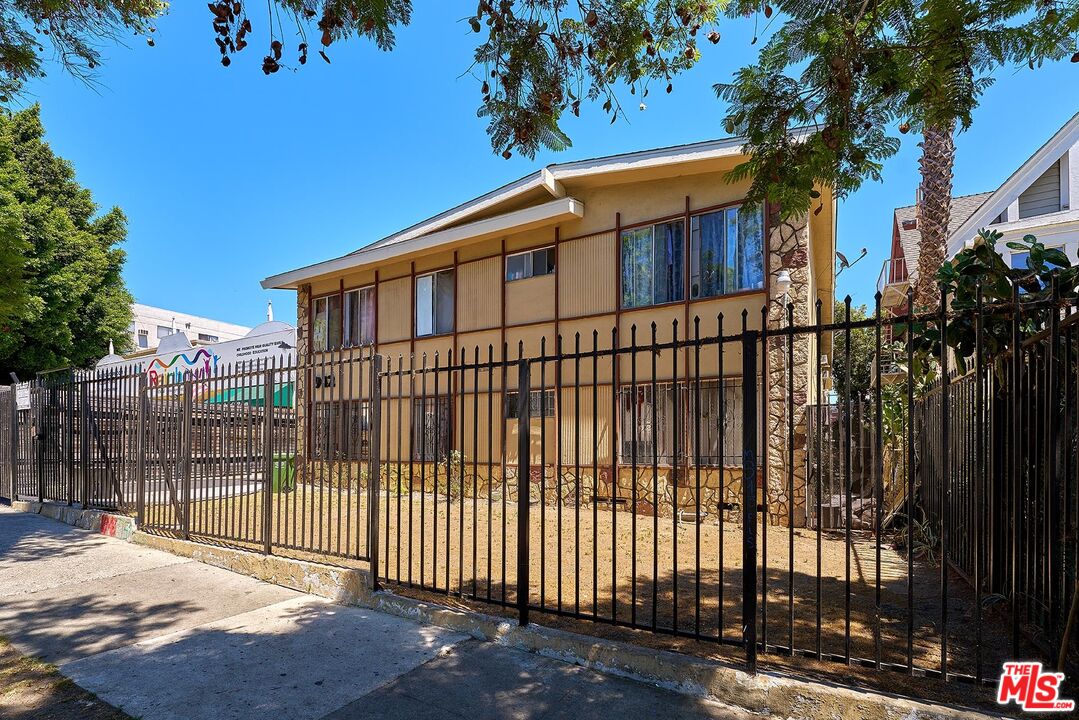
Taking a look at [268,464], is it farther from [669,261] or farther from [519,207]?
[519,207]

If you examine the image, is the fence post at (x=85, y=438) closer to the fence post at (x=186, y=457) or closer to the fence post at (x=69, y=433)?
the fence post at (x=69, y=433)

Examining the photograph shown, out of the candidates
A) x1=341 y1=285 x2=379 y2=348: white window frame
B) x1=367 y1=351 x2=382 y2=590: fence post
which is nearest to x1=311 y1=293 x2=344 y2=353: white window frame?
x1=341 y1=285 x2=379 y2=348: white window frame

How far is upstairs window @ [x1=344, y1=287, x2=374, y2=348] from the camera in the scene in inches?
682

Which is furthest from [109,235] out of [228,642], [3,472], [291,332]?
[228,642]

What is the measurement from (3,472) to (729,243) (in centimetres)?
1406

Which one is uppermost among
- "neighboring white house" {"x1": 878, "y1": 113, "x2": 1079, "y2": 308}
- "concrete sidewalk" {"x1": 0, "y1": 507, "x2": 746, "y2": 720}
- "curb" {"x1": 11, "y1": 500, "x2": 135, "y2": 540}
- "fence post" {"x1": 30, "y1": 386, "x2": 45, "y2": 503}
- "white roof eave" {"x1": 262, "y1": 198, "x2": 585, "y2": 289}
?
"neighboring white house" {"x1": 878, "y1": 113, "x2": 1079, "y2": 308}

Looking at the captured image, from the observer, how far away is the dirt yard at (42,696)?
151 inches

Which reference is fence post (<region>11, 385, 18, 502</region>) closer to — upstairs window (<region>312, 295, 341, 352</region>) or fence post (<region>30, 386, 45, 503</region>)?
fence post (<region>30, 386, 45, 503</region>)

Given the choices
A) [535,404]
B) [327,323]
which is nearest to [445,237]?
[535,404]

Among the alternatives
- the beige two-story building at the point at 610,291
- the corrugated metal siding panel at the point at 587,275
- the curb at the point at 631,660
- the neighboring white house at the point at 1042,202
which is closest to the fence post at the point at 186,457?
the curb at the point at 631,660

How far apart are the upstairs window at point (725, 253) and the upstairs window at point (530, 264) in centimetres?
321

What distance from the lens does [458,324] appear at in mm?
15414

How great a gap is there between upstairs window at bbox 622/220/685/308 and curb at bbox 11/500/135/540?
29.9ft

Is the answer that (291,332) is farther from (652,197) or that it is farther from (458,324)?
(652,197)
